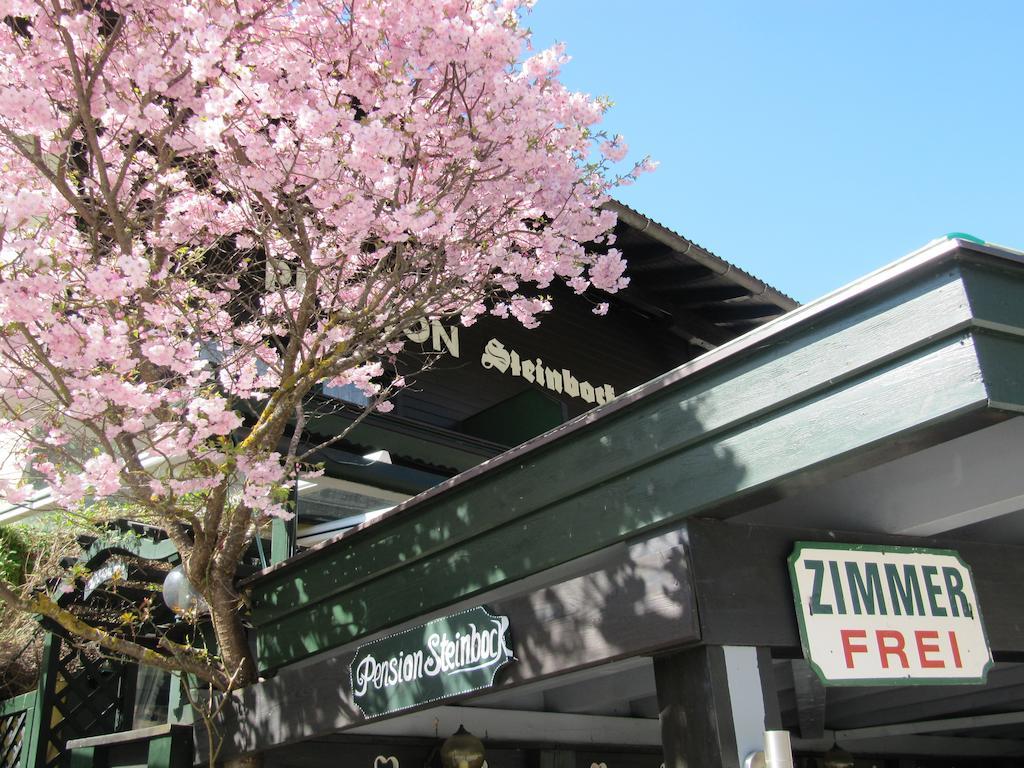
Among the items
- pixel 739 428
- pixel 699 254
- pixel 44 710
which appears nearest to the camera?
pixel 739 428

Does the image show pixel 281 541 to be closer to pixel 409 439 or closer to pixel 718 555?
Result: pixel 409 439

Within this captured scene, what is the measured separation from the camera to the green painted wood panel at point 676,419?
2.79 meters

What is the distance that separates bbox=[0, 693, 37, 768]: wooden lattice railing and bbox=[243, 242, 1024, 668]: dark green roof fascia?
14.1 ft

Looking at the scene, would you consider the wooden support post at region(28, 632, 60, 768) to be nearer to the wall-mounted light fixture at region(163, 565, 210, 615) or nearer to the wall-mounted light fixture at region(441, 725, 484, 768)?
the wall-mounted light fixture at region(163, 565, 210, 615)

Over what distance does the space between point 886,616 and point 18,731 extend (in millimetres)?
7419

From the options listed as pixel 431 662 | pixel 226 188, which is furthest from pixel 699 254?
pixel 431 662

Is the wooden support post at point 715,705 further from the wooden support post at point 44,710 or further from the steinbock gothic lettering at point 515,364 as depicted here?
the wooden support post at point 44,710

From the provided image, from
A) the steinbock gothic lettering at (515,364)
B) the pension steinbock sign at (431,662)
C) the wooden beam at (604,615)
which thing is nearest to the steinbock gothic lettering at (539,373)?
the steinbock gothic lettering at (515,364)

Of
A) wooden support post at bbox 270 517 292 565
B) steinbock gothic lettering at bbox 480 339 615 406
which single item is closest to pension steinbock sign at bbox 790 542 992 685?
wooden support post at bbox 270 517 292 565

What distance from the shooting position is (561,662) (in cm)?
349

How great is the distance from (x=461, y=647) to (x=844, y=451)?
183cm

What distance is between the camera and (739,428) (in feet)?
10.4

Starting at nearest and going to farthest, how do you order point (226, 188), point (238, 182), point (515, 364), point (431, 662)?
point (431, 662), point (226, 188), point (238, 182), point (515, 364)

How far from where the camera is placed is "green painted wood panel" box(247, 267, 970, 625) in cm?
279
